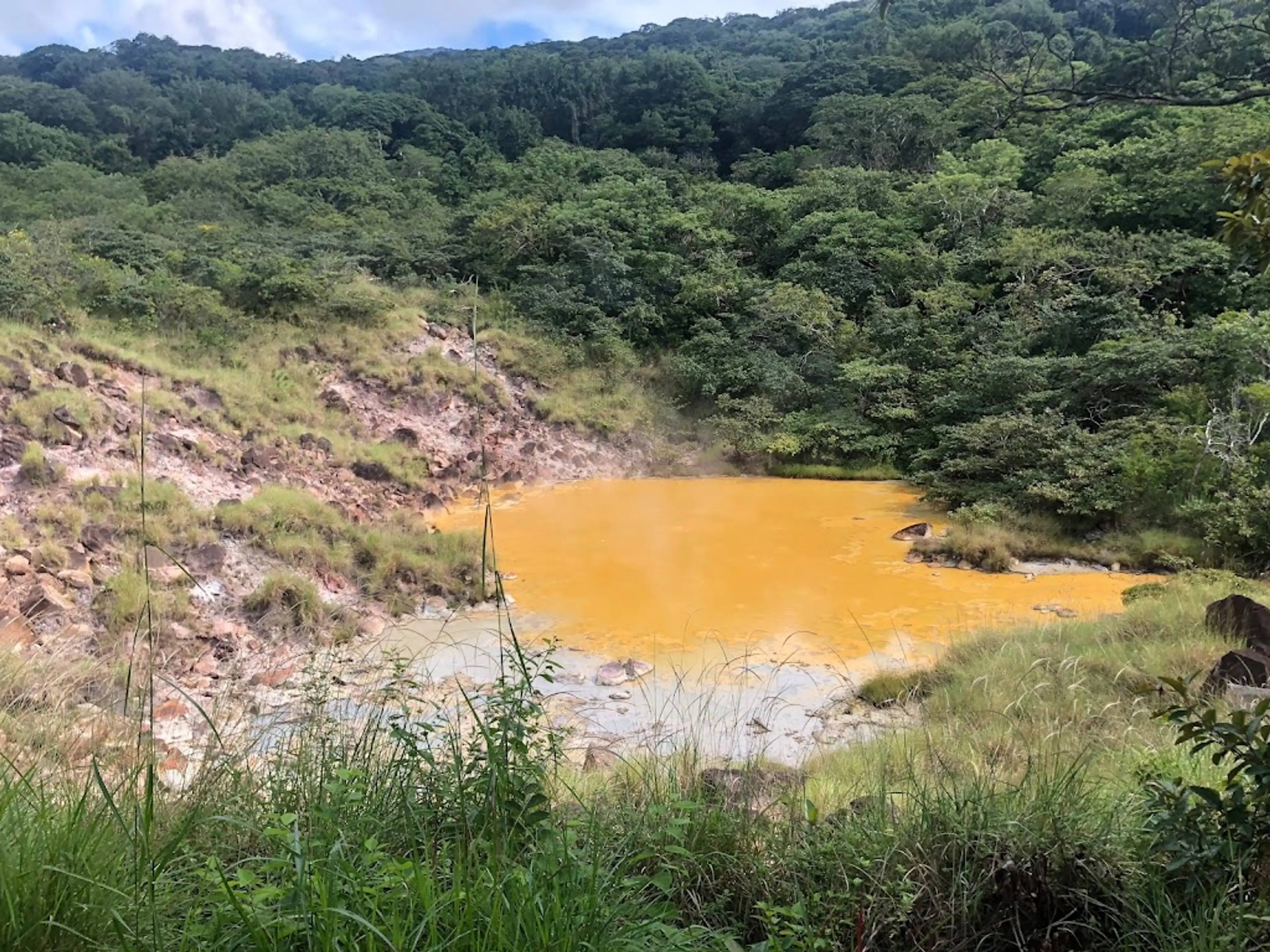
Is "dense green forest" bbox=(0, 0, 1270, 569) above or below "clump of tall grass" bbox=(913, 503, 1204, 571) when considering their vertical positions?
above

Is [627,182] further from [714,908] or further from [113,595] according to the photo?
[714,908]

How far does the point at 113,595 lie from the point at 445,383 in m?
8.44

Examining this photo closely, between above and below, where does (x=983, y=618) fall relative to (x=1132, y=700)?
below

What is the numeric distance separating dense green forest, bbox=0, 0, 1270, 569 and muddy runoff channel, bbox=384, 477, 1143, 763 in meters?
1.72

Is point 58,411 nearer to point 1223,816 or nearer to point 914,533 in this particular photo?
point 914,533

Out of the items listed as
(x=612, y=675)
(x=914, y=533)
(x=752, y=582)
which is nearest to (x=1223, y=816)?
(x=612, y=675)

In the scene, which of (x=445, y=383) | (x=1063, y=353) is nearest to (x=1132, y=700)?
(x=1063, y=353)

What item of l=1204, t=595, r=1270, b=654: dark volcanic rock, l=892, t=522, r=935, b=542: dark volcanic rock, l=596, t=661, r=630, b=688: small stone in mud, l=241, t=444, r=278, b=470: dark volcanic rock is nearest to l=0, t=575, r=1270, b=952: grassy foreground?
l=1204, t=595, r=1270, b=654: dark volcanic rock

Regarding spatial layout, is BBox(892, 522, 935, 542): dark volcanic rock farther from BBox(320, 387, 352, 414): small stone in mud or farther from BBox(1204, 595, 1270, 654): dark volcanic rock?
BBox(320, 387, 352, 414): small stone in mud

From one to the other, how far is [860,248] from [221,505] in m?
13.1

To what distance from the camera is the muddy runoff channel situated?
4562 millimetres

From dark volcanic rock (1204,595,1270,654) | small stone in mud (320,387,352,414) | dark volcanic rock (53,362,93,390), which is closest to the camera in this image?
dark volcanic rock (1204,595,1270,654)

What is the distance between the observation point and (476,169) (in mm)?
26375

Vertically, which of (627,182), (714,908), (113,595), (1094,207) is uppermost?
(627,182)
